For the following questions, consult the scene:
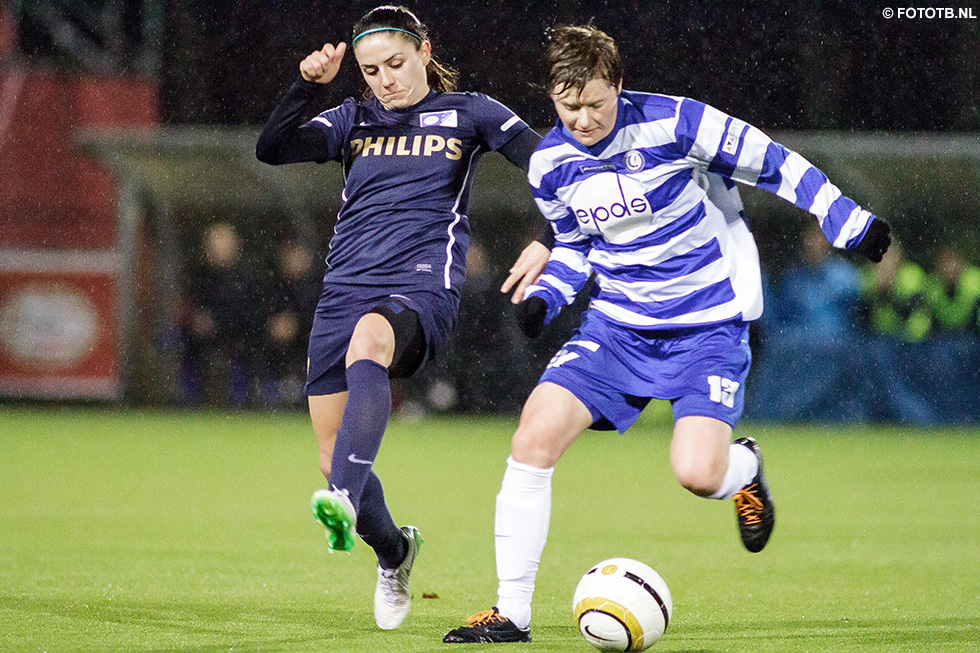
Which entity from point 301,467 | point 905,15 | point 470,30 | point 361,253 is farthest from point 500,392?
point 361,253

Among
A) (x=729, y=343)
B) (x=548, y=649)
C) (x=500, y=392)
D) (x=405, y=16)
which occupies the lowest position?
(x=500, y=392)

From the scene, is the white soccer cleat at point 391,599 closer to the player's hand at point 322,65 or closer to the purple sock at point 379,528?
the purple sock at point 379,528

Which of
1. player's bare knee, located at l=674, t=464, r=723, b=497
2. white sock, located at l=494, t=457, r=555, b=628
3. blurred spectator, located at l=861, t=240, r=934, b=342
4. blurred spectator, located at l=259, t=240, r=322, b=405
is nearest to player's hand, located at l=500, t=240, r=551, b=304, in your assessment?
white sock, located at l=494, t=457, r=555, b=628

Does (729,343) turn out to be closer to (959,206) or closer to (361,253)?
(361,253)

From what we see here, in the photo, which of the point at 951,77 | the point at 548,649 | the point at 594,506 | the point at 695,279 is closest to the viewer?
the point at 548,649

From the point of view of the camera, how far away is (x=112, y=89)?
613 inches

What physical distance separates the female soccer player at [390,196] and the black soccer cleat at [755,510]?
1.07 meters

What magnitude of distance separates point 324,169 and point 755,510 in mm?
9723

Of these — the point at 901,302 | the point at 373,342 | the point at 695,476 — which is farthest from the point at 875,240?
the point at 901,302

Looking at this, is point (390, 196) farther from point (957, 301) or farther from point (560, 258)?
point (957, 301)

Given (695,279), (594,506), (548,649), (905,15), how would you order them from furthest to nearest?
1. (905,15)
2. (594,506)
3. (695,279)
4. (548,649)

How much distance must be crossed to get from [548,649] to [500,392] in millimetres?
10450

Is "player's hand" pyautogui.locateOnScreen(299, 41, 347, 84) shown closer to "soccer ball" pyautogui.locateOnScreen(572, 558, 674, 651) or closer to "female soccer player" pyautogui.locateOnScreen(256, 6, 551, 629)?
"female soccer player" pyautogui.locateOnScreen(256, 6, 551, 629)

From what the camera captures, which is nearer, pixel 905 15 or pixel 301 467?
pixel 301 467
